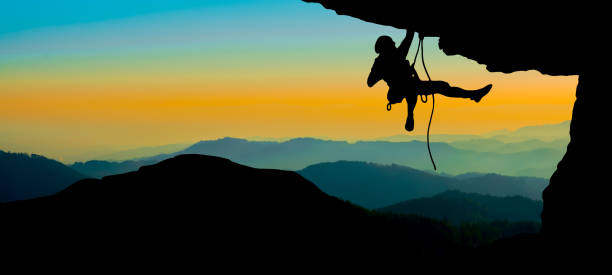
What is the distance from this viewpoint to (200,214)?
380 inches

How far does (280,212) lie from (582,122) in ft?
21.8

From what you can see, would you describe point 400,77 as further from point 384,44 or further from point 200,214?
point 200,214

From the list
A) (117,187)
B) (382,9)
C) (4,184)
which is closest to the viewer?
(382,9)

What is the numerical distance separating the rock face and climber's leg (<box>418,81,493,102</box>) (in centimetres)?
94

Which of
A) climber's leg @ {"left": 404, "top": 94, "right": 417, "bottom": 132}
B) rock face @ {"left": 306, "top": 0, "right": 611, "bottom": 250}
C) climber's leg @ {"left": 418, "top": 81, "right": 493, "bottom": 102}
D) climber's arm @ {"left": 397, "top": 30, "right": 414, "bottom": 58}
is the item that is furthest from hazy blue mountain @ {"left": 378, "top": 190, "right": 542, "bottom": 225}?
climber's arm @ {"left": 397, "top": 30, "right": 414, "bottom": 58}

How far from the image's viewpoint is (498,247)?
1099 centimetres

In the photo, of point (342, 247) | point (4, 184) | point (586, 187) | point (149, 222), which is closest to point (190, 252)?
point (149, 222)

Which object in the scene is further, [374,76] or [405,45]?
[374,76]

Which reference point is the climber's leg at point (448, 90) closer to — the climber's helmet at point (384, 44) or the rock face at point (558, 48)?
the rock face at point (558, 48)

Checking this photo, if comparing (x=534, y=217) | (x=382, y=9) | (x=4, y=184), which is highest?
(x=382, y=9)

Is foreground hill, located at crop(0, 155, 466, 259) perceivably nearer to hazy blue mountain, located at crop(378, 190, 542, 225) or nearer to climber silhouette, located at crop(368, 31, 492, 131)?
climber silhouette, located at crop(368, 31, 492, 131)

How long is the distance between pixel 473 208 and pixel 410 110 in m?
157

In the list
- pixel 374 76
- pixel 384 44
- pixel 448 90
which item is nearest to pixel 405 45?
pixel 384 44

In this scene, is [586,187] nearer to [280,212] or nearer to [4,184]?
[280,212]
